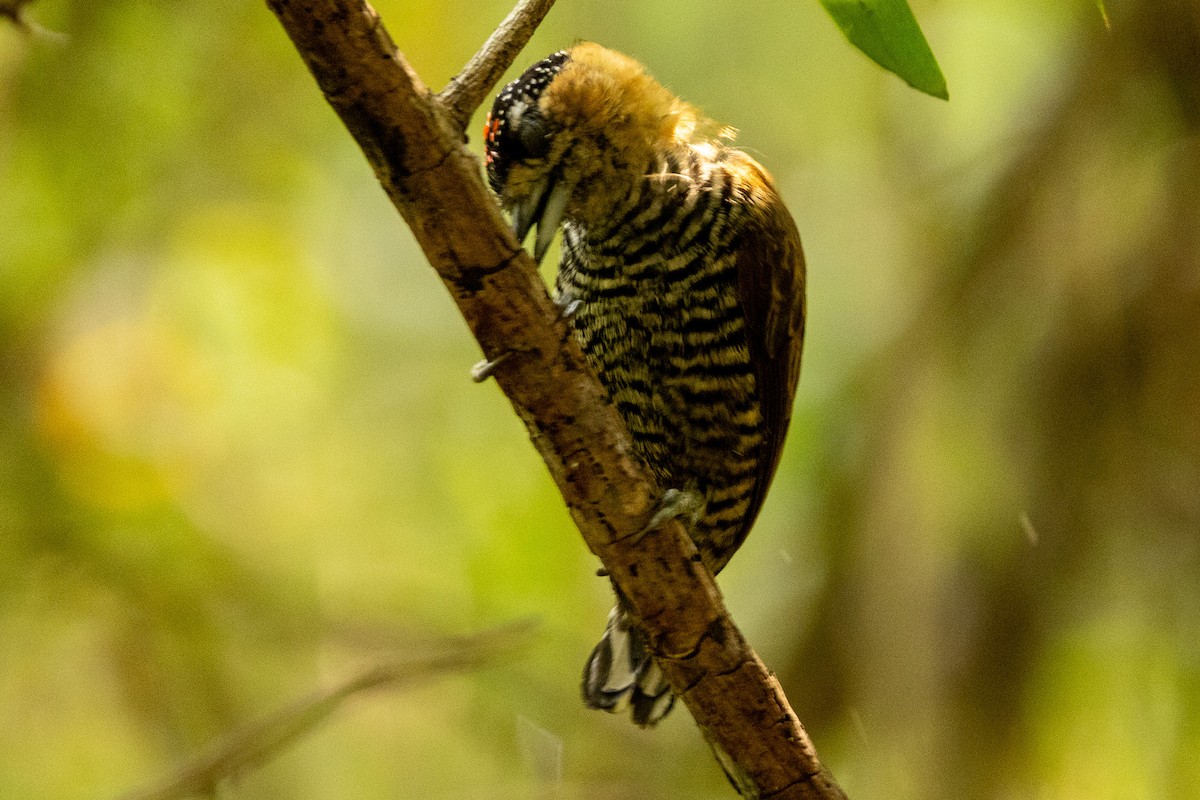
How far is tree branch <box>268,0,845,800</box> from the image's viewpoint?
1584 millimetres

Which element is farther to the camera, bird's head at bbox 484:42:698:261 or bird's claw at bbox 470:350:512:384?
bird's head at bbox 484:42:698:261

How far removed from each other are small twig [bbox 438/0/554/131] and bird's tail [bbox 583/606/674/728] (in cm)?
153

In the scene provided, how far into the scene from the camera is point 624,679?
9.59 feet

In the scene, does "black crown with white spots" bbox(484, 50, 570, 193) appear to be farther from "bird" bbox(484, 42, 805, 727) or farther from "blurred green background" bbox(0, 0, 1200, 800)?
"blurred green background" bbox(0, 0, 1200, 800)

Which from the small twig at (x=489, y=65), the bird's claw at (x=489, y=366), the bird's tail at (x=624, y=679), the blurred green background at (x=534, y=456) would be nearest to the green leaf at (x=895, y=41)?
the small twig at (x=489, y=65)

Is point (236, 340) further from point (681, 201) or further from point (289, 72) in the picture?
point (681, 201)

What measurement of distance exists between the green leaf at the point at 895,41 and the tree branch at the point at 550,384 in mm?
563

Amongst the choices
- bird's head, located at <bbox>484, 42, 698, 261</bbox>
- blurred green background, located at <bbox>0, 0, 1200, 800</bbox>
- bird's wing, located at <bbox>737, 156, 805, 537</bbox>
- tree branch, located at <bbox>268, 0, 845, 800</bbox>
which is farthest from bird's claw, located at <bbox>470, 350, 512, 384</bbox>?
blurred green background, located at <bbox>0, 0, 1200, 800</bbox>

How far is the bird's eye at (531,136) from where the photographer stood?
2.53 metres

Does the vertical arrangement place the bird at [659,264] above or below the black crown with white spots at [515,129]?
below

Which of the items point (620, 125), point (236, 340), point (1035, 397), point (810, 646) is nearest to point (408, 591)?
point (236, 340)

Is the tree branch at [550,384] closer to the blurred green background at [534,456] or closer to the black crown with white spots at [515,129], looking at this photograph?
the black crown with white spots at [515,129]

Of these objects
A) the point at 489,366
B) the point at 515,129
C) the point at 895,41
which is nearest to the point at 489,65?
the point at 489,366

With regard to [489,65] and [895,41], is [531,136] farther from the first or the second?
[895,41]
